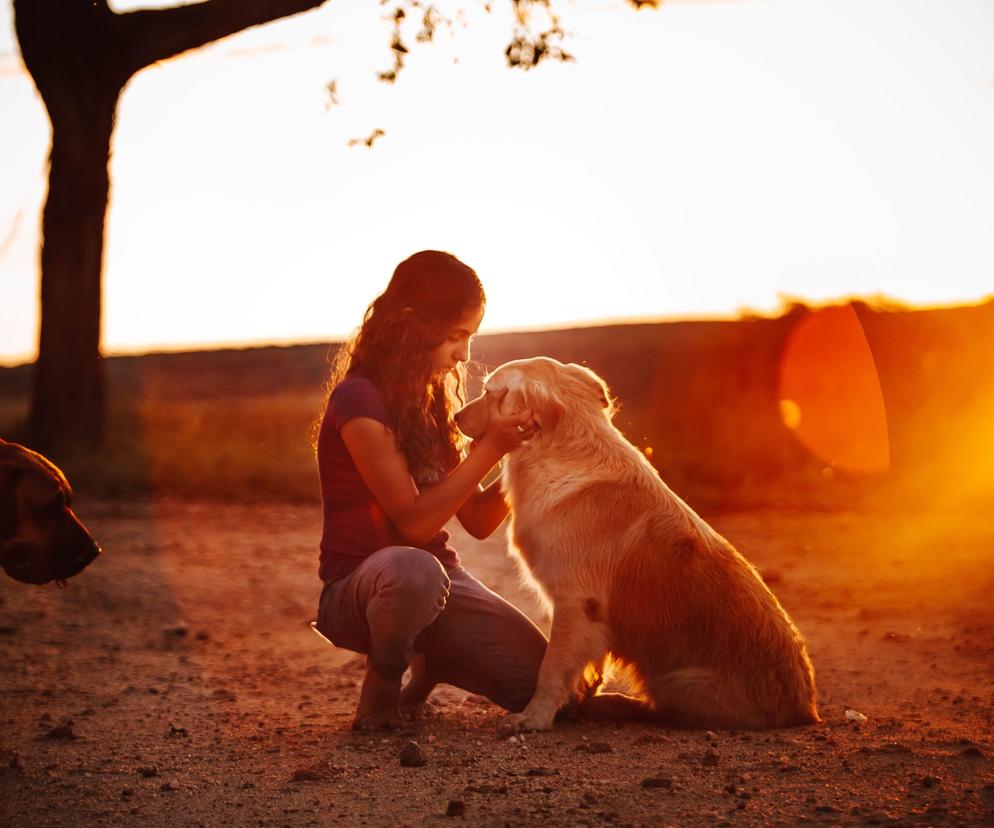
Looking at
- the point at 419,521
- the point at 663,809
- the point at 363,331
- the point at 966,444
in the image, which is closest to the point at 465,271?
the point at 363,331

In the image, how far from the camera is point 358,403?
431 cm

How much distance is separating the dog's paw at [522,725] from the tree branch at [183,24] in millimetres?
8623

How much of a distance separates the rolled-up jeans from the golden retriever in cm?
31

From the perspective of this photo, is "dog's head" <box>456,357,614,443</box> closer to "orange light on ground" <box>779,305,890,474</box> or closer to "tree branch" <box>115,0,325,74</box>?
"orange light on ground" <box>779,305,890,474</box>

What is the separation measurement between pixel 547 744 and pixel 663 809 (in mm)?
862

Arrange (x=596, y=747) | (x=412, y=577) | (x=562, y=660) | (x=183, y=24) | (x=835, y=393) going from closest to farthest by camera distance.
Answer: (x=596, y=747)
(x=412, y=577)
(x=562, y=660)
(x=183, y=24)
(x=835, y=393)

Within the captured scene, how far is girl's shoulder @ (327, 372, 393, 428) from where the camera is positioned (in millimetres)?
4297

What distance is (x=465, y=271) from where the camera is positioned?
4.49 meters

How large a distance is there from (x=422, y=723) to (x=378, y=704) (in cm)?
25

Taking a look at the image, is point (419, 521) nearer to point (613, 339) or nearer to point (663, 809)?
point (663, 809)

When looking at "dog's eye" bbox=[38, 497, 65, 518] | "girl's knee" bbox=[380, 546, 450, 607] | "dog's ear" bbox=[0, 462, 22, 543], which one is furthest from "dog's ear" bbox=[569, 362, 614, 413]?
"dog's ear" bbox=[0, 462, 22, 543]

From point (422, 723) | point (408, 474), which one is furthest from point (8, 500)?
point (422, 723)

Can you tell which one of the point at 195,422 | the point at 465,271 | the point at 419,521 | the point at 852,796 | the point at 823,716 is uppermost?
the point at 465,271

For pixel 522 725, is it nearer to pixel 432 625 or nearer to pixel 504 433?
pixel 432 625
